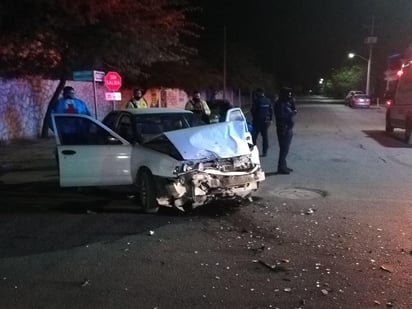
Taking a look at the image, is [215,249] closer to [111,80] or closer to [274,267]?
[274,267]

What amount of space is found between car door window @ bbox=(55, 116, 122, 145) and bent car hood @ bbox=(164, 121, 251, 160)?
1.41m

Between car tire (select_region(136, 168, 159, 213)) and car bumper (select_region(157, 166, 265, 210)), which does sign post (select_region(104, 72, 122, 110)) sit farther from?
car bumper (select_region(157, 166, 265, 210))

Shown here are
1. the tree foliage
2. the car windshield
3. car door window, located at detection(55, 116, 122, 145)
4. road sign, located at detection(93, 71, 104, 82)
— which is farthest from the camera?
road sign, located at detection(93, 71, 104, 82)

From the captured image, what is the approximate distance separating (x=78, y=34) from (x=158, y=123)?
370 inches

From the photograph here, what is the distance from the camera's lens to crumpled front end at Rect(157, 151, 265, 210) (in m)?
7.35

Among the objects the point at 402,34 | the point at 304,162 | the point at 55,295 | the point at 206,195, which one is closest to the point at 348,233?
the point at 206,195

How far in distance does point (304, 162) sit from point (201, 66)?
2952 centimetres

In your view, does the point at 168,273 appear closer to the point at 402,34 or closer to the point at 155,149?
the point at 155,149

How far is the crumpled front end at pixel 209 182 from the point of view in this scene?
7.35m

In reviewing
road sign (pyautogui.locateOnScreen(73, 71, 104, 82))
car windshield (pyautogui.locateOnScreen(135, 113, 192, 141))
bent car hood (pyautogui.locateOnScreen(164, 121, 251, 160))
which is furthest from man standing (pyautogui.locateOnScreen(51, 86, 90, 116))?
road sign (pyautogui.locateOnScreen(73, 71, 104, 82))

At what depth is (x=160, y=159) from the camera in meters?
7.59

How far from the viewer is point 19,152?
51.3ft

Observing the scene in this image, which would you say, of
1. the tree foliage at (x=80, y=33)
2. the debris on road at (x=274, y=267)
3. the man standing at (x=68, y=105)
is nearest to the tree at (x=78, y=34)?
the tree foliage at (x=80, y=33)

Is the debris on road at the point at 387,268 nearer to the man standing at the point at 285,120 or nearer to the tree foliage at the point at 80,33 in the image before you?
the man standing at the point at 285,120
